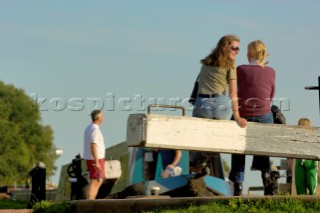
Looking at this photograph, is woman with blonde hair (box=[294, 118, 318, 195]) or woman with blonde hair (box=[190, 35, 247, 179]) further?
woman with blonde hair (box=[294, 118, 318, 195])

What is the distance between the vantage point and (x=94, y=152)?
15438mm

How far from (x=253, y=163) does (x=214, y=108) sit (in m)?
0.96

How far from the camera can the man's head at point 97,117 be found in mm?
15617

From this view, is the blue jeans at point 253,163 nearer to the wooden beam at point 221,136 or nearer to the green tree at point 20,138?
the wooden beam at point 221,136

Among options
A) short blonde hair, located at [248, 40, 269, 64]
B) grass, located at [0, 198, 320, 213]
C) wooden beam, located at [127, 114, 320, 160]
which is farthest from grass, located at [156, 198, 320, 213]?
short blonde hair, located at [248, 40, 269, 64]

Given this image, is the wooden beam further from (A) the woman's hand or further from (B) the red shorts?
(B) the red shorts

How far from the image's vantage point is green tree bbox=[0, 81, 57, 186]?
101m

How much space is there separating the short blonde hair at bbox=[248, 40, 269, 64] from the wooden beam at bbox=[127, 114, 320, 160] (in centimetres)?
109

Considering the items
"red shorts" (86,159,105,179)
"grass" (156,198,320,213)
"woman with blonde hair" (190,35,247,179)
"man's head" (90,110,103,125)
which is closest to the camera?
"grass" (156,198,320,213)

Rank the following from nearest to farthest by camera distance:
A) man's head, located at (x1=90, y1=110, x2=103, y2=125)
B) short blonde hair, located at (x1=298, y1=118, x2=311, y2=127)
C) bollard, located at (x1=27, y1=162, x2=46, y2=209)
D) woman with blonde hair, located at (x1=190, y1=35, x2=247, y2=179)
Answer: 1. woman with blonde hair, located at (x1=190, y1=35, x2=247, y2=179)
2. short blonde hair, located at (x1=298, y1=118, x2=311, y2=127)
3. man's head, located at (x1=90, y1=110, x2=103, y2=125)
4. bollard, located at (x1=27, y1=162, x2=46, y2=209)

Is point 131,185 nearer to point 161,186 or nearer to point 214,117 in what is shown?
point 161,186

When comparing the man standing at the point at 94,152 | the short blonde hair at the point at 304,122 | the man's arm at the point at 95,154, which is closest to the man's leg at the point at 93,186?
the man standing at the point at 94,152

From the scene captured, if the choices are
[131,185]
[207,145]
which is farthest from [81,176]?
[207,145]

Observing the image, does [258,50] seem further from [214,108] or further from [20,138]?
[20,138]
